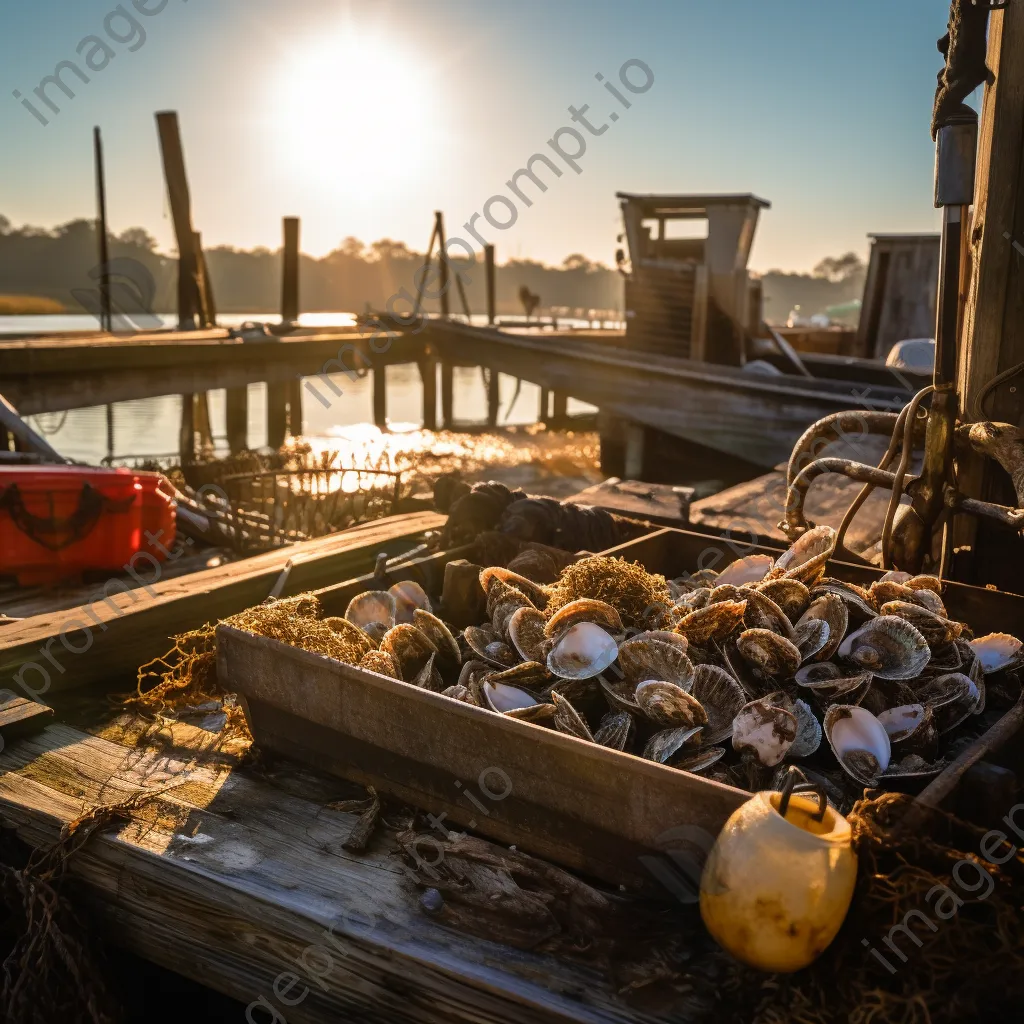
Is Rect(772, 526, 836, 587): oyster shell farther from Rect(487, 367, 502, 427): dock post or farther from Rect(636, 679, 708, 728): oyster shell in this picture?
Rect(487, 367, 502, 427): dock post

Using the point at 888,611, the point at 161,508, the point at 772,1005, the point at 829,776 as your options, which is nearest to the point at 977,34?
the point at 888,611

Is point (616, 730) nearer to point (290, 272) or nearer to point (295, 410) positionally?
point (295, 410)

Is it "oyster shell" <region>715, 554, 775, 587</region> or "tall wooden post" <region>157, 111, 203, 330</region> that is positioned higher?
"tall wooden post" <region>157, 111, 203, 330</region>

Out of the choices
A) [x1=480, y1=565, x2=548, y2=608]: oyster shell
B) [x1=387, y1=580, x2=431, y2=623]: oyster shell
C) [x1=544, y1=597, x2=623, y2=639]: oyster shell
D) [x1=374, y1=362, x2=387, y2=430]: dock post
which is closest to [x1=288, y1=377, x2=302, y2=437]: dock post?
[x1=374, y1=362, x2=387, y2=430]: dock post

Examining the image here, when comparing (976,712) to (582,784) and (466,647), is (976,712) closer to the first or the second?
(582,784)

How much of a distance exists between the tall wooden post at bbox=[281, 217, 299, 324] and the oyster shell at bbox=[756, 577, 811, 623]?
24.5 metres

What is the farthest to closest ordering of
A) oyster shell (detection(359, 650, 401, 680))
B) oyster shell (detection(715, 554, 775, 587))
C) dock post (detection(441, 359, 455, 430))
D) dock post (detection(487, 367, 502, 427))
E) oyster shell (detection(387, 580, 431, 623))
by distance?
1. dock post (detection(487, 367, 502, 427))
2. dock post (detection(441, 359, 455, 430))
3. oyster shell (detection(387, 580, 431, 623))
4. oyster shell (detection(715, 554, 775, 587))
5. oyster shell (detection(359, 650, 401, 680))

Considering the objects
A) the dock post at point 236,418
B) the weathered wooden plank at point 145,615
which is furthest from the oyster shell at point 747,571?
the dock post at point 236,418

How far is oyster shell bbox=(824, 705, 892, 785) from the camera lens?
247 cm

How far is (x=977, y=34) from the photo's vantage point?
11.8 ft

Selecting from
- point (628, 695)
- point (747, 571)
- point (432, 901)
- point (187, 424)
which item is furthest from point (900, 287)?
point (432, 901)

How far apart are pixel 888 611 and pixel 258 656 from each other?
7.08 feet

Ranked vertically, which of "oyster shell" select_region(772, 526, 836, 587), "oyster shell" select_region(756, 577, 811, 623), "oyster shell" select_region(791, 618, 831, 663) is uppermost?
"oyster shell" select_region(772, 526, 836, 587)

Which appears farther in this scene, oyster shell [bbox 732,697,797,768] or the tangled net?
oyster shell [bbox 732,697,797,768]
